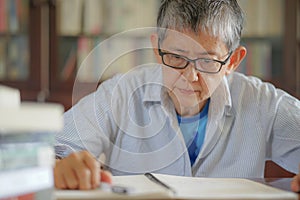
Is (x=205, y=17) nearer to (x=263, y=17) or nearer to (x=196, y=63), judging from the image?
(x=196, y=63)

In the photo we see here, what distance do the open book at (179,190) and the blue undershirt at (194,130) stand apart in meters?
0.48

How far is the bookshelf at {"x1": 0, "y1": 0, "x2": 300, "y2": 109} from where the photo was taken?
246 centimetres

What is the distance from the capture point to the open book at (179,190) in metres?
0.75

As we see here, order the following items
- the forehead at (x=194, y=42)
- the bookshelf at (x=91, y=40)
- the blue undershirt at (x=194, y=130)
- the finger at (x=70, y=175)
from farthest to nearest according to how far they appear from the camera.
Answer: the bookshelf at (x=91, y=40) < the blue undershirt at (x=194, y=130) < the forehead at (x=194, y=42) < the finger at (x=70, y=175)

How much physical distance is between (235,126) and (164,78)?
0.24m

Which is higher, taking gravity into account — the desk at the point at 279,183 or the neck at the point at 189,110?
the neck at the point at 189,110

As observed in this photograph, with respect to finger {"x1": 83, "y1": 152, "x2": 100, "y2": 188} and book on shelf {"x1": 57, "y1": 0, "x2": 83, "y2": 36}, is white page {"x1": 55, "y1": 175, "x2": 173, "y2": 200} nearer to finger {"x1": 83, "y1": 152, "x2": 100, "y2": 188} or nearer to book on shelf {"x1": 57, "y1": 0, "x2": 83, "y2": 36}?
finger {"x1": 83, "y1": 152, "x2": 100, "y2": 188}

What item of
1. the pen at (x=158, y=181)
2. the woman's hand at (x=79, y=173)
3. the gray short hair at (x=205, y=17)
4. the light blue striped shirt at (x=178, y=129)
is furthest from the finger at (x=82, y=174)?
the gray short hair at (x=205, y=17)

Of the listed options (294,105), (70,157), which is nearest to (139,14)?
(294,105)

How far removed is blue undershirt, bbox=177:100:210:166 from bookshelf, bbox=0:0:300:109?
980 mm

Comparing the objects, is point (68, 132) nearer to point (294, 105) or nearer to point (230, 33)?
point (230, 33)

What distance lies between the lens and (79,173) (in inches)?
33.5

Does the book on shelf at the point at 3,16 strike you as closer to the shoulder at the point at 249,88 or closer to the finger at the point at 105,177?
the shoulder at the point at 249,88

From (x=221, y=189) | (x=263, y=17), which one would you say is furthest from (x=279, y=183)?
(x=263, y=17)
